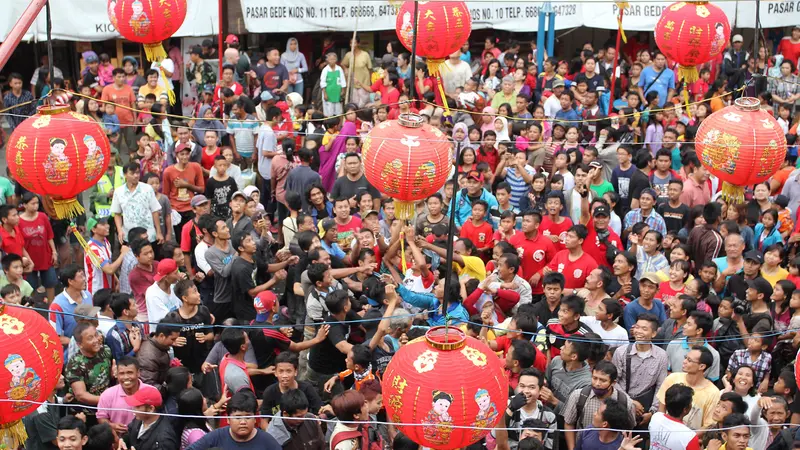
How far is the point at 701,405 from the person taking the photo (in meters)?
7.24

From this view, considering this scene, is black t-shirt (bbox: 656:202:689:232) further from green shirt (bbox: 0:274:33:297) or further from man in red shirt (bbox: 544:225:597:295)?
green shirt (bbox: 0:274:33:297)

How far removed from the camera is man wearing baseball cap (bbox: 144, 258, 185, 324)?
8508mm

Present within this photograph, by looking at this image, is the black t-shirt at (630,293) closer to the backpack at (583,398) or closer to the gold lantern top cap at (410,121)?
the backpack at (583,398)

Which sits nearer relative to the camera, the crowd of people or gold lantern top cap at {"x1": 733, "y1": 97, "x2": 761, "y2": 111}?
the crowd of people

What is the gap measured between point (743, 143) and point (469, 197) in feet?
10.3

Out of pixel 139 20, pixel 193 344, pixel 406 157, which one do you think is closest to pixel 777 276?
pixel 406 157

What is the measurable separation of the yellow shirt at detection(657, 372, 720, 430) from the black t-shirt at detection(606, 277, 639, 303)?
160cm

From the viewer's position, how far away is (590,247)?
9688mm

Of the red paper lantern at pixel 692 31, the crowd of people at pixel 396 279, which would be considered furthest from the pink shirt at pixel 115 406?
the red paper lantern at pixel 692 31

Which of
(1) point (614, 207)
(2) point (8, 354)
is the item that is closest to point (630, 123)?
(1) point (614, 207)

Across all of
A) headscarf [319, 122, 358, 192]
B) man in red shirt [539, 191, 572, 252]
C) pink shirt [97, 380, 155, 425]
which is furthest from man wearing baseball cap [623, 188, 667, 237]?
pink shirt [97, 380, 155, 425]

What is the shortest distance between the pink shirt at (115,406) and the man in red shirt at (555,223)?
163 inches

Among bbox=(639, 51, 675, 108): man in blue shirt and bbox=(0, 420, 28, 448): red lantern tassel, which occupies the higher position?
bbox=(639, 51, 675, 108): man in blue shirt

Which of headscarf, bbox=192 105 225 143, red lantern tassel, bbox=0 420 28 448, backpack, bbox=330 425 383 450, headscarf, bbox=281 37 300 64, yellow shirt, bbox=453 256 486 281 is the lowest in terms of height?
backpack, bbox=330 425 383 450
